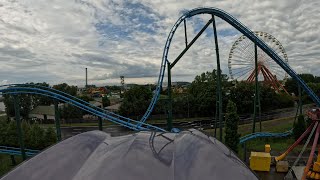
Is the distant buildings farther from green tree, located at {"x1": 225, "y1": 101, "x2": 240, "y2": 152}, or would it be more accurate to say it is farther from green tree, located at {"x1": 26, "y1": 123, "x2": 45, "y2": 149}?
green tree, located at {"x1": 225, "y1": 101, "x2": 240, "y2": 152}

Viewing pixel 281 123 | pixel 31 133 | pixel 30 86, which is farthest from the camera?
pixel 281 123

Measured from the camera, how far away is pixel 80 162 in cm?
251

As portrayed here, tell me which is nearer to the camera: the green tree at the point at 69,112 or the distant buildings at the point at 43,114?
the green tree at the point at 69,112

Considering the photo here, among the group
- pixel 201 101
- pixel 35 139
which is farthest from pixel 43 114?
pixel 35 139

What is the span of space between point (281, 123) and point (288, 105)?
20.2 meters

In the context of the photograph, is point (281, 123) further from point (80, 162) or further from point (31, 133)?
point (80, 162)

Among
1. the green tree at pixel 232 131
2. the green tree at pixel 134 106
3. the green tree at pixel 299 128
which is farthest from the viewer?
the green tree at pixel 134 106

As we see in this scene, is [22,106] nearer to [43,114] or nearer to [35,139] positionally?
[43,114]

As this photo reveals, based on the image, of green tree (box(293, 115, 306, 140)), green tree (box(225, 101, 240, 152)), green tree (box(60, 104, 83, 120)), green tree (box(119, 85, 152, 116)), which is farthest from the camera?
green tree (box(60, 104, 83, 120))

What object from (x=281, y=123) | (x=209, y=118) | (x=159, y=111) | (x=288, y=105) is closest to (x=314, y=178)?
(x=281, y=123)

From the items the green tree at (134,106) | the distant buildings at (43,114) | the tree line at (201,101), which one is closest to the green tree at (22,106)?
the distant buildings at (43,114)

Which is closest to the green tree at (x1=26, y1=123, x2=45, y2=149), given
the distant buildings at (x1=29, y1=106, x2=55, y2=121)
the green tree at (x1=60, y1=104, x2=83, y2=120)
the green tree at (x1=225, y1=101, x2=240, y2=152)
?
the green tree at (x1=225, y1=101, x2=240, y2=152)

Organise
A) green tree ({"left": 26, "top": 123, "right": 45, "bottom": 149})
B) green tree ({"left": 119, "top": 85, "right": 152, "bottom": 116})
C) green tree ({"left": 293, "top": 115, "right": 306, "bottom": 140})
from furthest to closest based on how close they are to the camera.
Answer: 1. green tree ({"left": 119, "top": 85, "right": 152, "bottom": 116})
2. green tree ({"left": 293, "top": 115, "right": 306, "bottom": 140})
3. green tree ({"left": 26, "top": 123, "right": 45, "bottom": 149})

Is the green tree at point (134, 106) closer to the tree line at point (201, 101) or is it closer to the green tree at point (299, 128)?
the tree line at point (201, 101)
